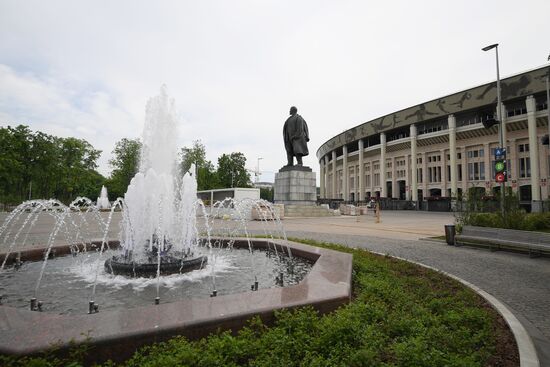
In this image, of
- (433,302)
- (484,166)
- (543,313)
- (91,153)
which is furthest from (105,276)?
(91,153)

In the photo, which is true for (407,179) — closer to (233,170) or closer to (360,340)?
(233,170)

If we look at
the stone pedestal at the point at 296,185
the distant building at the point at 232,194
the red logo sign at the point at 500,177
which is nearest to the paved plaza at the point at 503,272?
the red logo sign at the point at 500,177

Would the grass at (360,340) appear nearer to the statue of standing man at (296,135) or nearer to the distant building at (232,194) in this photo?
the distant building at (232,194)

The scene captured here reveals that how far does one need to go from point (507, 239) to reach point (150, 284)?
33.9 ft

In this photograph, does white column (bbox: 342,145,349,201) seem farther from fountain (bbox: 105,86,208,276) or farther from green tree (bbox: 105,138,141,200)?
fountain (bbox: 105,86,208,276)

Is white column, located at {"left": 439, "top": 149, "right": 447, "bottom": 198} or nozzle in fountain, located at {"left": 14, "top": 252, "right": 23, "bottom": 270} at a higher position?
white column, located at {"left": 439, "top": 149, "right": 447, "bottom": 198}

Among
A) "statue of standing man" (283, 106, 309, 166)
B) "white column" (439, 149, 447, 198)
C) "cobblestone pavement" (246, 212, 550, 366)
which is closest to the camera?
"cobblestone pavement" (246, 212, 550, 366)

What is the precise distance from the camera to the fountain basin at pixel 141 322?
9.25ft

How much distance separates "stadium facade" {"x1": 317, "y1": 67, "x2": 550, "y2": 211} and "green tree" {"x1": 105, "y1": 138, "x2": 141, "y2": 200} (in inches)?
1689

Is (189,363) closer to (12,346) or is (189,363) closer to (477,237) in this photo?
(12,346)

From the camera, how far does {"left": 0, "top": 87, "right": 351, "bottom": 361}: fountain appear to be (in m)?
3.06

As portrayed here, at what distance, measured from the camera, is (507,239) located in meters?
10.1

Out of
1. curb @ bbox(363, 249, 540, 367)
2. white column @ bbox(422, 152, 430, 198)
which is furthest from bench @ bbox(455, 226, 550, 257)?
white column @ bbox(422, 152, 430, 198)

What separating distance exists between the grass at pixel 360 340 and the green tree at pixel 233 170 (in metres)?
56.2
